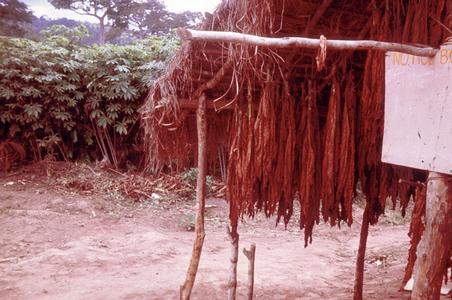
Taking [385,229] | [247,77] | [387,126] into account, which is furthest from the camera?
[385,229]

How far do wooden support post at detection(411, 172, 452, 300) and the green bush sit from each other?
821 centimetres

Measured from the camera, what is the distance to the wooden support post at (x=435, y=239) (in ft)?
6.71

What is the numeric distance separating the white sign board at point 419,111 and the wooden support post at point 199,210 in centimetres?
175

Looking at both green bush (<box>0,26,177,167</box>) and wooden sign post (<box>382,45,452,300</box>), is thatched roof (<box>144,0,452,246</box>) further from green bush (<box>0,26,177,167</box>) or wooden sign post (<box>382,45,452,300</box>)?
green bush (<box>0,26,177,167</box>)

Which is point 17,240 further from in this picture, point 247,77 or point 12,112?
point 247,77

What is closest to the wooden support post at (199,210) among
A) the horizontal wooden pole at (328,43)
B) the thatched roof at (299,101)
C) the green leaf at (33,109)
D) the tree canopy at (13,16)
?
the thatched roof at (299,101)

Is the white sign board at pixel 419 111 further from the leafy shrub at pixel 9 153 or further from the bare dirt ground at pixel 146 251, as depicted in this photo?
the leafy shrub at pixel 9 153

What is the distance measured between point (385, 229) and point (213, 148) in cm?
575

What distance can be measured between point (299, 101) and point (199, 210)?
45.3 inches

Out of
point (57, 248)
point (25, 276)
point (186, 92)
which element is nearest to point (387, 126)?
point (186, 92)

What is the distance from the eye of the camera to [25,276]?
6.06 metres

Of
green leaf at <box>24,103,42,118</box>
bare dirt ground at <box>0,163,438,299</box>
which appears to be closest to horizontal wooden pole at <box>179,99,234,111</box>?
bare dirt ground at <box>0,163,438,299</box>

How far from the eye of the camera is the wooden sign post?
1943mm

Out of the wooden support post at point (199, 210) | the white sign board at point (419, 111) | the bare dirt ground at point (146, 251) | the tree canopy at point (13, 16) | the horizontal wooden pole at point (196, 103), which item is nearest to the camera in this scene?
the white sign board at point (419, 111)
